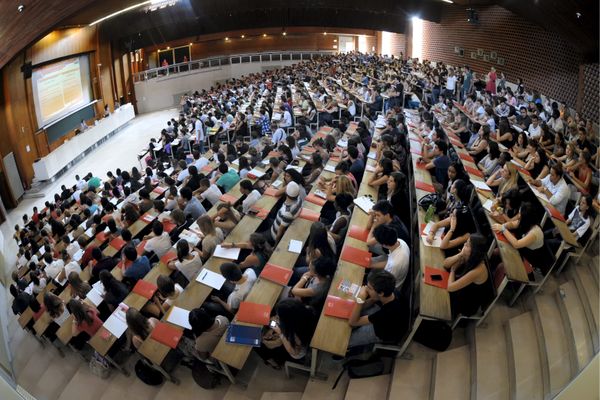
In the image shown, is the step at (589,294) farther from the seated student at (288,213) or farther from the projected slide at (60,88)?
the projected slide at (60,88)

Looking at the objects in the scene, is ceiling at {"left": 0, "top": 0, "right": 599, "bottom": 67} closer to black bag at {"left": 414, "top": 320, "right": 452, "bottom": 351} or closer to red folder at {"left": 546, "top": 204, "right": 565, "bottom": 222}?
red folder at {"left": 546, "top": 204, "right": 565, "bottom": 222}

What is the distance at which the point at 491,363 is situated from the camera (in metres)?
3.35

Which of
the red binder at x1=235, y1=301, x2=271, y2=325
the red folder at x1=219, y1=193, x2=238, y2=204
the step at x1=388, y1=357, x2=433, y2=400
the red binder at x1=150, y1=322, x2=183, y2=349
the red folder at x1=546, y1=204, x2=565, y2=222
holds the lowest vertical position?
the step at x1=388, y1=357, x2=433, y2=400

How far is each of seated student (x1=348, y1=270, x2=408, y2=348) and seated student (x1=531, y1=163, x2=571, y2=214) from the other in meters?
2.85

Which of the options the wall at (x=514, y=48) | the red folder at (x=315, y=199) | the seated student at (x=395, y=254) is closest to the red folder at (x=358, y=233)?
the seated student at (x=395, y=254)

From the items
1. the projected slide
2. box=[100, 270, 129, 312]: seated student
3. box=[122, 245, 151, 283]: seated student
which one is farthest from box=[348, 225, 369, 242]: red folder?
the projected slide

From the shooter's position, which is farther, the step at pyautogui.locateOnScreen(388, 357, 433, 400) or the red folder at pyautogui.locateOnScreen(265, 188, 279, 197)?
the red folder at pyautogui.locateOnScreen(265, 188, 279, 197)

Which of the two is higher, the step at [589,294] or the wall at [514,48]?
the wall at [514,48]

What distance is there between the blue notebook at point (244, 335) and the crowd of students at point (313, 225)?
0.10 metres

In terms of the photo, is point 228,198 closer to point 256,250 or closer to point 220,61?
point 256,250

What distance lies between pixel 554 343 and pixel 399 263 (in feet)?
4.49

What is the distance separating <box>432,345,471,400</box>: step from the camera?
3229mm

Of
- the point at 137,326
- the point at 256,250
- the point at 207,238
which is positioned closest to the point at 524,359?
the point at 256,250

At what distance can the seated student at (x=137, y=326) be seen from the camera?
378 centimetres
